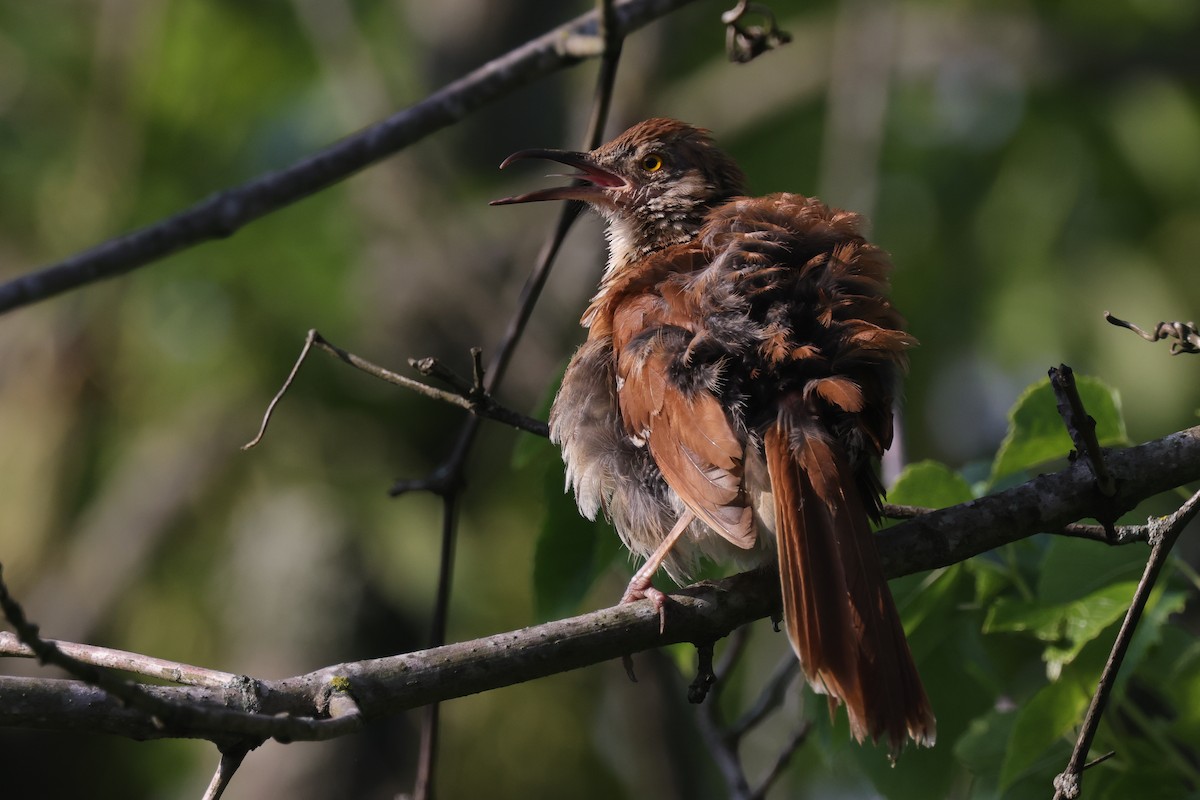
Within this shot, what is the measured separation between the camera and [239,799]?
792cm

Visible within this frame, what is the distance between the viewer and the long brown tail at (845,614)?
2.73 m

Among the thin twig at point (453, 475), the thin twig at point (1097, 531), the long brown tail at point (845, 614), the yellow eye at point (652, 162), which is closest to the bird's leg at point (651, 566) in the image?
the long brown tail at point (845, 614)

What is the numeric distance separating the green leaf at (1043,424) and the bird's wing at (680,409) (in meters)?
0.71

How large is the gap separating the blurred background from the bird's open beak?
3174 mm

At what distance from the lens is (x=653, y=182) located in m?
4.34

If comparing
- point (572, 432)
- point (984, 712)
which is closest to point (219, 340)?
point (572, 432)

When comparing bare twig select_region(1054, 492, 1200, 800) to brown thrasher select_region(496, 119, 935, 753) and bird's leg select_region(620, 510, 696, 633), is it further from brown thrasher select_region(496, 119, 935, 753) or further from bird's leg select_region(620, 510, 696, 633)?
bird's leg select_region(620, 510, 696, 633)

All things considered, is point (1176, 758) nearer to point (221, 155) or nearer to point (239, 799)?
point (239, 799)

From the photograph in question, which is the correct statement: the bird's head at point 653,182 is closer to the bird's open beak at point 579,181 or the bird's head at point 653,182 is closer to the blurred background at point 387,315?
the bird's open beak at point 579,181

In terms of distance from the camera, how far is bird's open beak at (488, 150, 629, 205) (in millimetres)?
4094

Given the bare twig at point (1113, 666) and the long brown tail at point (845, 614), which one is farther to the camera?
the long brown tail at point (845, 614)

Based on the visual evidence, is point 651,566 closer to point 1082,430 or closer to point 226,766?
point 1082,430

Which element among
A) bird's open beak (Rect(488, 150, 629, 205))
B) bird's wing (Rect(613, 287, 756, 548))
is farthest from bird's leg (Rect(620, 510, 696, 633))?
bird's open beak (Rect(488, 150, 629, 205))

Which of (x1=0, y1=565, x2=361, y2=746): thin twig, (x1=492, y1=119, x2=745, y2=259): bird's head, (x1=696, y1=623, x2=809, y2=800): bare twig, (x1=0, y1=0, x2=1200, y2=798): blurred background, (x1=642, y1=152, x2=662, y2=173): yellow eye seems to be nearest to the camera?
(x1=0, y1=565, x2=361, y2=746): thin twig
